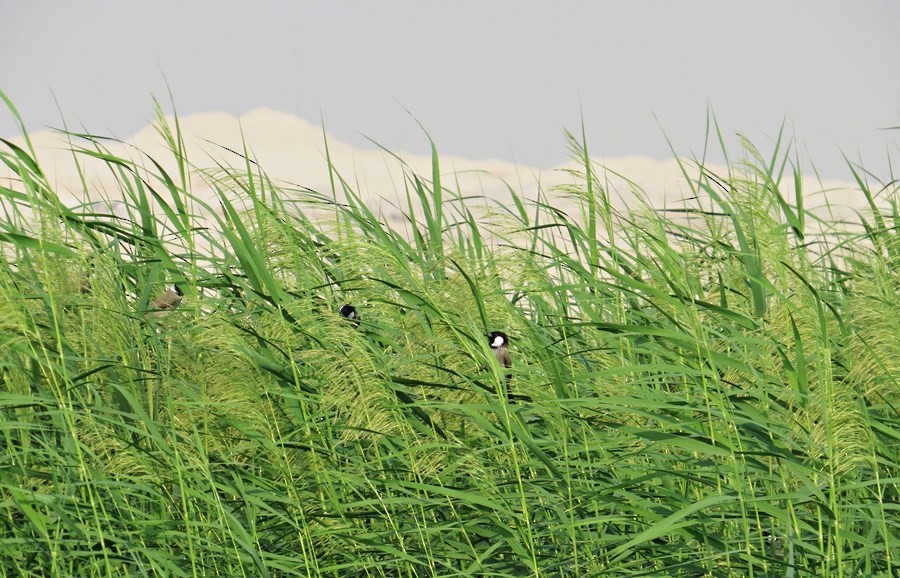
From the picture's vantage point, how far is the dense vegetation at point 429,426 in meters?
2.99

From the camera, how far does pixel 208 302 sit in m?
3.42

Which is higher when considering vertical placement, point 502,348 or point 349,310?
point 349,310

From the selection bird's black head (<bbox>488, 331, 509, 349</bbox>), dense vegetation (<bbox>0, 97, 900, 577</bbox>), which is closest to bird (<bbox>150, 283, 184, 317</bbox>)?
dense vegetation (<bbox>0, 97, 900, 577</bbox>)

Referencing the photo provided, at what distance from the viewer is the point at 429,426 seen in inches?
134

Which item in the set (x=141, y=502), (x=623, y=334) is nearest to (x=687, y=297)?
(x=623, y=334)

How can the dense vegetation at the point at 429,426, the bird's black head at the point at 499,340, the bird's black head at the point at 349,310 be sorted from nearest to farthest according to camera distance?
the dense vegetation at the point at 429,426 < the bird's black head at the point at 499,340 < the bird's black head at the point at 349,310

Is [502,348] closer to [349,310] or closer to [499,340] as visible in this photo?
[499,340]

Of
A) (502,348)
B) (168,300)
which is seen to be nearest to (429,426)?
(502,348)

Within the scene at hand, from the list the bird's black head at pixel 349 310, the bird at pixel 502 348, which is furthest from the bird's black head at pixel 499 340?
the bird's black head at pixel 349 310

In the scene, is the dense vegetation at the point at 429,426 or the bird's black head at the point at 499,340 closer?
the dense vegetation at the point at 429,426

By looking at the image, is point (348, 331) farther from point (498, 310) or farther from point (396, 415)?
point (498, 310)

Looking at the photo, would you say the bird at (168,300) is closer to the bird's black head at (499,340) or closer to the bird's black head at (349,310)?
the bird's black head at (349,310)

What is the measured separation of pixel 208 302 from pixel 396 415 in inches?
31.6

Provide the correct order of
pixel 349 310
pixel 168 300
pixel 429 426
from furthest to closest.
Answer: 1. pixel 168 300
2. pixel 349 310
3. pixel 429 426
